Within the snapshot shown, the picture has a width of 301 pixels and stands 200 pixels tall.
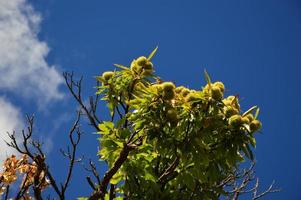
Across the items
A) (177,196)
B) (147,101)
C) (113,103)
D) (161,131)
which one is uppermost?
(113,103)

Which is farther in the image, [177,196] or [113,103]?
[113,103]

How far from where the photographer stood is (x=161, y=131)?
509 centimetres

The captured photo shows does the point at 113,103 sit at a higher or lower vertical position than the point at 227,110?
higher

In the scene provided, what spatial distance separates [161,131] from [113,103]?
5.17 ft

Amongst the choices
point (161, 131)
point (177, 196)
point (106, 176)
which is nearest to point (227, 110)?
point (161, 131)

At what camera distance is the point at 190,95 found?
16.9ft

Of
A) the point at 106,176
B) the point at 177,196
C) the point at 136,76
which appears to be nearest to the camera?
the point at 106,176

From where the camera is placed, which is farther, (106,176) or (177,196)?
(177,196)

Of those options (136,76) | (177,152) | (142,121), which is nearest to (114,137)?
(142,121)

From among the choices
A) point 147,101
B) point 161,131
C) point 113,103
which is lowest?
point 161,131

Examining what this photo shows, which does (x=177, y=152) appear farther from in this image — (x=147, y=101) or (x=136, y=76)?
(x=136, y=76)

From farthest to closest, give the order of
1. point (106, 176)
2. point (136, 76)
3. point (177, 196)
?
point (136, 76) < point (177, 196) < point (106, 176)

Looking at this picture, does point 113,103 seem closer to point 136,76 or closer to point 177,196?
point 136,76

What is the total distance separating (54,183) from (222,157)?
2217 millimetres
